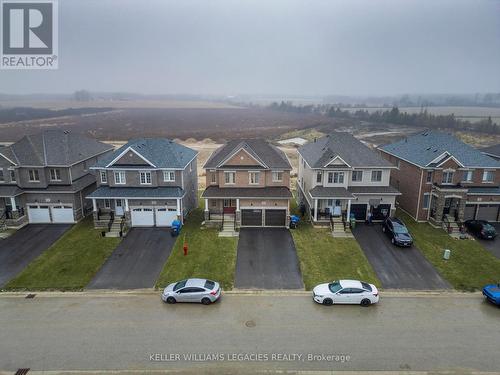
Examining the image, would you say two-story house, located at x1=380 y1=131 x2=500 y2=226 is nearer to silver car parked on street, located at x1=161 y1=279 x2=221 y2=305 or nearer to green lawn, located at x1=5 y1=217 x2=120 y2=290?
silver car parked on street, located at x1=161 y1=279 x2=221 y2=305

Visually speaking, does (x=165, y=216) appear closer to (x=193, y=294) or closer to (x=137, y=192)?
(x=137, y=192)

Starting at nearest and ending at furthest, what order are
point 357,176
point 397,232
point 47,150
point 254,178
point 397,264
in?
point 397,264
point 397,232
point 254,178
point 47,150
point 357,176

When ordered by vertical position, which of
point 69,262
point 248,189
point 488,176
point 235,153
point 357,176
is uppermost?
point 235,153

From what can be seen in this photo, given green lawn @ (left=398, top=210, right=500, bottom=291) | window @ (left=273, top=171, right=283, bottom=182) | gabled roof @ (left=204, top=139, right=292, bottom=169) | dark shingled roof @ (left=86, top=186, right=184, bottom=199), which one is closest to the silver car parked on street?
dark shingled roof @ (left=86, top=186, right=184, bottom=199)

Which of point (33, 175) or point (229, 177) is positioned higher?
point (229, 177)

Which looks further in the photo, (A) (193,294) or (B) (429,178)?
(B) (429,178)

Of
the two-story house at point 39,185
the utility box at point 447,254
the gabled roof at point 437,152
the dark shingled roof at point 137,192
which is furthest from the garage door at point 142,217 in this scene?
the gabled roof at point 437,152

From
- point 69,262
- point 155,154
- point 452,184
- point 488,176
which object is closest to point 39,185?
point 69,262
